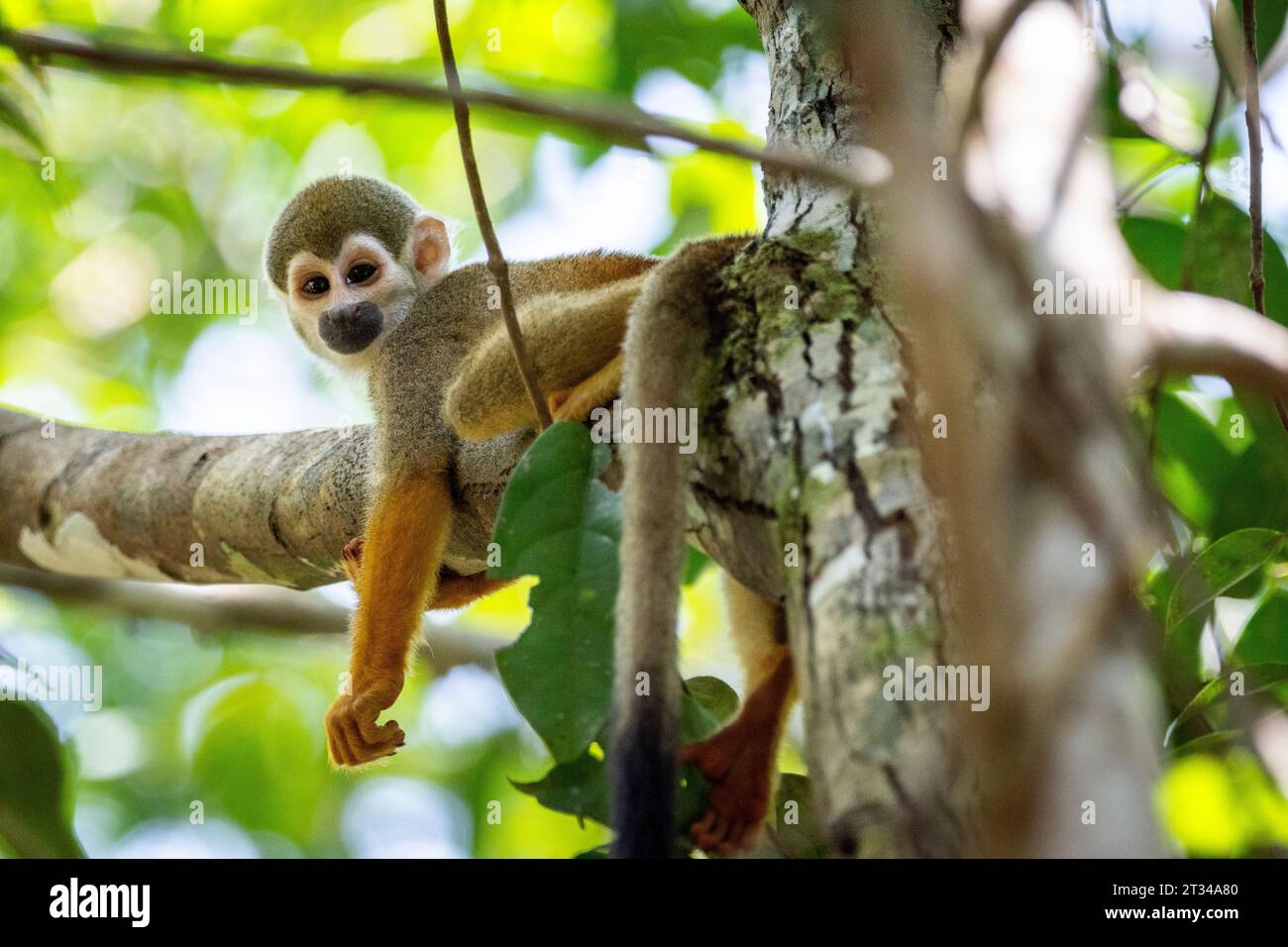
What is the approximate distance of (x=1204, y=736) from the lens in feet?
9.31

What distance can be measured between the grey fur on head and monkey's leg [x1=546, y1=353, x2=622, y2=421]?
2002mm

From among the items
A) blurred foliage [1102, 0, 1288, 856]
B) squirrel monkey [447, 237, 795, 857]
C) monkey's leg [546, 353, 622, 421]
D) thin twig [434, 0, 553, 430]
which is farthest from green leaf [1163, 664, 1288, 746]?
thin twig [434, 0, 553, 430]

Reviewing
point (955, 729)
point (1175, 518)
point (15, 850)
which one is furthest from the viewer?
point (1175, 518)

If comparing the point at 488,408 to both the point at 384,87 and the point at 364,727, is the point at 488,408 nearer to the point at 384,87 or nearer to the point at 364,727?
the point at 364,727

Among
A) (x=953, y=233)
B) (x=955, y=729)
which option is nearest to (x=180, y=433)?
(x=955, y=729)

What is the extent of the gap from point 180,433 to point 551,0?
11.9 feet

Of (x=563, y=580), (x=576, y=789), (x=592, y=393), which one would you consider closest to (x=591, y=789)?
(x=576, y=789)

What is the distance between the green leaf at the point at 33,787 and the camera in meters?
3.21

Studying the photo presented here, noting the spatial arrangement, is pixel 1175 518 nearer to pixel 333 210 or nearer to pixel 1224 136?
pixel 1224 136

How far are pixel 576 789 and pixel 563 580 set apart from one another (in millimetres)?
444

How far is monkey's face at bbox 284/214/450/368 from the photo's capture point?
4.79 meters

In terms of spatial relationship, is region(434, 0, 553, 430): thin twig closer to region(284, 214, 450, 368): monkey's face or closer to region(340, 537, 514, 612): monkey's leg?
region(340, 537, 514, 612): monkey's leg
